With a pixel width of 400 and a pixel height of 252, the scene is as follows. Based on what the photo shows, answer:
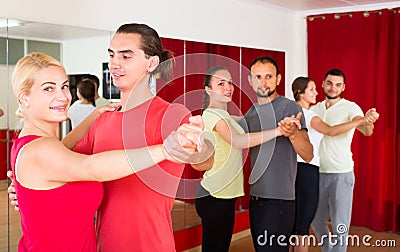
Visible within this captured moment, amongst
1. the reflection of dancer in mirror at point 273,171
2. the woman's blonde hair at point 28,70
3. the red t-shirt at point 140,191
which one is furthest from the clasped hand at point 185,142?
the reflection of dancer in mirror at point 273,171

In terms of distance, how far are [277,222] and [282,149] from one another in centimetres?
44

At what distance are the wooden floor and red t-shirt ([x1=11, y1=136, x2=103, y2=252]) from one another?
1543mm

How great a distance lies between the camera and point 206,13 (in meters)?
4.72

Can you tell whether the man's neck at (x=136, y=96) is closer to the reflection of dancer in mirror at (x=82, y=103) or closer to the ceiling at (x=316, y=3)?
the reflection of dancer in mirror at (x=82, y=103)

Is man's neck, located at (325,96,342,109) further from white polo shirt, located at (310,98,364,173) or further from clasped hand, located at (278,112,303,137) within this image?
clasped hand, located at (278,112,303,137)

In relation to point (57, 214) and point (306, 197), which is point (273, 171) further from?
point (57, 214)

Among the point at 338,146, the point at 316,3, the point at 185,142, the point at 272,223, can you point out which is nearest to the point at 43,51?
the point at 272,223

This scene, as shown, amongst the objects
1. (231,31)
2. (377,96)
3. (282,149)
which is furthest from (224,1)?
(282,149)

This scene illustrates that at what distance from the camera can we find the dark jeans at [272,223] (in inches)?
122

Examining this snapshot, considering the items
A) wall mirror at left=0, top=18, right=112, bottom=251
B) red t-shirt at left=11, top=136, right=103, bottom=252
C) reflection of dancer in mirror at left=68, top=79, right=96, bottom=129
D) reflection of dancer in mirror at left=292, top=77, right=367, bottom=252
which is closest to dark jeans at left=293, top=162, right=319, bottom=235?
reflection of dancer in mirror at left=292, top=77, right=367, bottom=252

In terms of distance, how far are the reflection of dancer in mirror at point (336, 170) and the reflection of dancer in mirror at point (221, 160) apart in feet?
2.98

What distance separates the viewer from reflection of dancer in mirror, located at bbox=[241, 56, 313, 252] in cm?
311

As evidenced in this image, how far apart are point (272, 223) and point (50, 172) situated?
5.85 feet

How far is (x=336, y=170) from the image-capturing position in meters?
4.27
